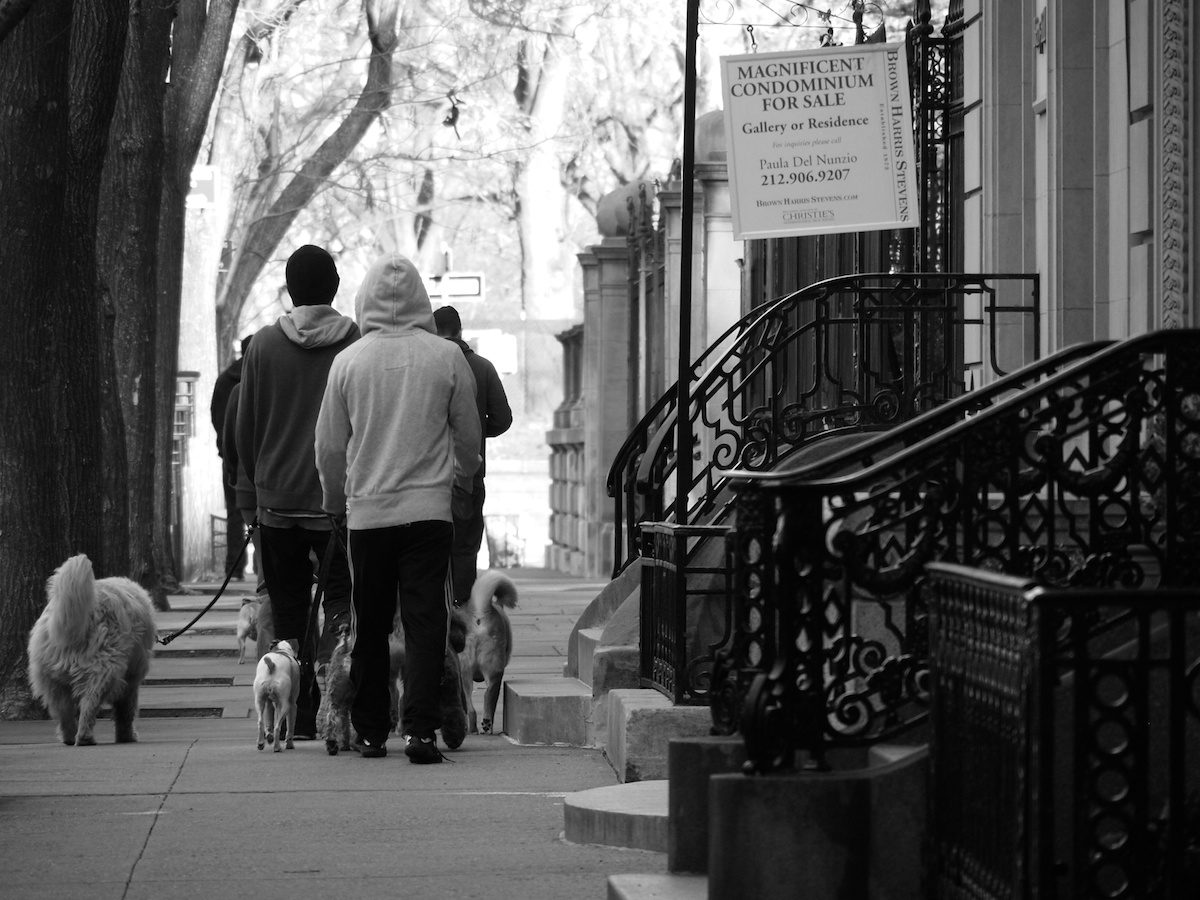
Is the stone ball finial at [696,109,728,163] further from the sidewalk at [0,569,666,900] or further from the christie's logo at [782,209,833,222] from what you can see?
the sidewalk at [0,569,666,900]

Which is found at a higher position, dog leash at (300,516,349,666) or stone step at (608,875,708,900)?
dog leash at (300,516,349,666)

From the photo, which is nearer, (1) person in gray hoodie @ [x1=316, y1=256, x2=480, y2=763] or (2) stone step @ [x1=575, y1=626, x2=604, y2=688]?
(1) person in gray hoodie @ [x1=316, y1=256, x2=480, y2=763]

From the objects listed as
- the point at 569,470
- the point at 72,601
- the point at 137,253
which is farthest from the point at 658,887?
the point at 569,470

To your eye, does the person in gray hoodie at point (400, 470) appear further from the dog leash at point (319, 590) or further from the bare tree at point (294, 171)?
the bare tree at point (294, 171)

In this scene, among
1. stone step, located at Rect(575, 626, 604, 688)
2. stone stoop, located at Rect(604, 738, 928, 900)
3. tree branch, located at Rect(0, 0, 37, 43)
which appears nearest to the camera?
stone stoop, located at Rect(604, 738, 928, 900)

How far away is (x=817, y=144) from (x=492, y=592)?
9.02 ft

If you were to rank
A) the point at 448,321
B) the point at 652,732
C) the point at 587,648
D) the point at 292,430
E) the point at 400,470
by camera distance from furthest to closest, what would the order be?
the point at 448,321 < the point at 587,648 < the point at 292,430 < the point at 400,470 < the point at 652,732

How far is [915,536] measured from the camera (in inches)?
224

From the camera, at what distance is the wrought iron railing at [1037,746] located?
168 inches

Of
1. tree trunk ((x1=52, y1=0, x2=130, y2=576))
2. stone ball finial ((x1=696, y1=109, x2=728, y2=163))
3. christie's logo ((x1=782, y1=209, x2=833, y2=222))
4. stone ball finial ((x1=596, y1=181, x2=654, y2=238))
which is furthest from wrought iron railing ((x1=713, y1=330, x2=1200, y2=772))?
stone ball finial ((x1=596, y1=181, x2=654, y2=238))

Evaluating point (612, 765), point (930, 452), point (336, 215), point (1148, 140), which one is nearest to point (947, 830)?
point (930, 452)

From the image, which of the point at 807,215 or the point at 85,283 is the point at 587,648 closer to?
the point at 807,215

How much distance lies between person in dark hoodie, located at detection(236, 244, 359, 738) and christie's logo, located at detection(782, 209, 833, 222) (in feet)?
7.26

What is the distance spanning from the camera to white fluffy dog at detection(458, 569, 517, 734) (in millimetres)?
9914
